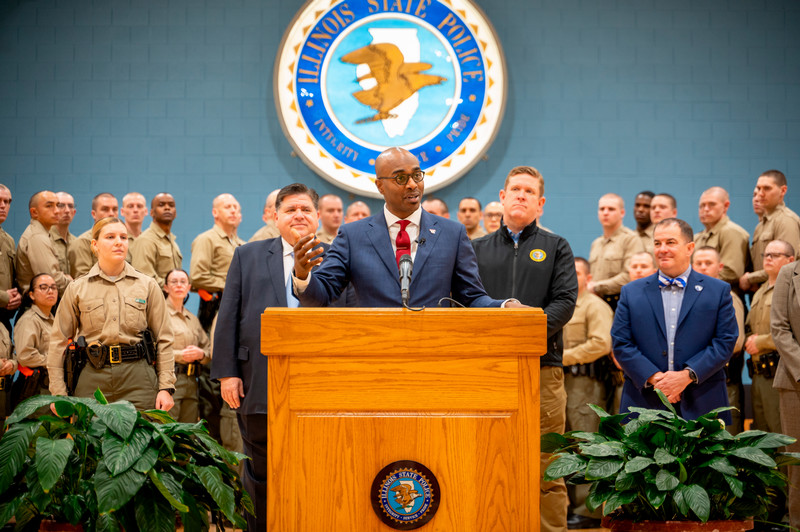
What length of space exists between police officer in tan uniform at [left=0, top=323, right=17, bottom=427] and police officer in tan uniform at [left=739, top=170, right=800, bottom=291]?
4683 millimetres

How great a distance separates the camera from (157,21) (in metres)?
6.87

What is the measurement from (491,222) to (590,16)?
2.37m

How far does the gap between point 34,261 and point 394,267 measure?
3423 mm

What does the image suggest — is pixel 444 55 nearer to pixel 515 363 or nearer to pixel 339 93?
pixel 339 93

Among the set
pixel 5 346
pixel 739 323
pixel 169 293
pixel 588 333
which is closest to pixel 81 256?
pixel 169 293

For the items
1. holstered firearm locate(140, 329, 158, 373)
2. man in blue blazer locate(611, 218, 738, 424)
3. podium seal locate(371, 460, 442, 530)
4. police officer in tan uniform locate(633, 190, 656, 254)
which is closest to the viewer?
podium seal locate(371, 460, 442, 530)

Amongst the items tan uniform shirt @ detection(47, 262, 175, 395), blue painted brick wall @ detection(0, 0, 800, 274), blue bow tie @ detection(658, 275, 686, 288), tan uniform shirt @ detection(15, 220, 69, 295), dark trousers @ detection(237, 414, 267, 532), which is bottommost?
dark trousers @ detection(237, 414, 267, 532)

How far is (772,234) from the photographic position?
5.22 metres

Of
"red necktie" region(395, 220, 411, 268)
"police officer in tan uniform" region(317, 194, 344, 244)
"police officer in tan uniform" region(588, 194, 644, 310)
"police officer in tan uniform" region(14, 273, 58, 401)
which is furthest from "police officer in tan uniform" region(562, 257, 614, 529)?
"police officer in tan uniform" region(14, 273, 58, 401)

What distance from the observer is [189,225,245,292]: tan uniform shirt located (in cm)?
570

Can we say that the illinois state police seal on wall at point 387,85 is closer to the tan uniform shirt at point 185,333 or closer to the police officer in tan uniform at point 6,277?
the tan uniform shirt at point 185,333

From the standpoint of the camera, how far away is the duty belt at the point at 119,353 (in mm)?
3908

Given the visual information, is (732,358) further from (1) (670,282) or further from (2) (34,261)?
(2) (34,261)

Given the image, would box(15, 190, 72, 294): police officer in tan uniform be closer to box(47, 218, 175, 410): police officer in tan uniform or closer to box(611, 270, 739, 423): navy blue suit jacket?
box(47, 218, 175, 410): police officer in tan uniform
